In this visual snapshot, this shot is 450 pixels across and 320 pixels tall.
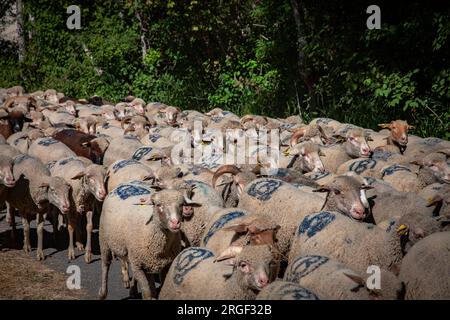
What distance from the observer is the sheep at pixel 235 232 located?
562 cm

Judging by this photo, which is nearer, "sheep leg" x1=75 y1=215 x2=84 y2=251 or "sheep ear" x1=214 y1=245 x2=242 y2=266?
"sheep ear" x1=214 y1=245 x2=242 y2=266

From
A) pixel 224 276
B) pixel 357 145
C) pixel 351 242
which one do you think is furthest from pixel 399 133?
pixel 224 276

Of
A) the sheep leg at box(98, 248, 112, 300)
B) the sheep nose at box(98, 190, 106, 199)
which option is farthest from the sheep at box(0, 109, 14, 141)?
the sheep leg at box(98, 248, 112, 300)

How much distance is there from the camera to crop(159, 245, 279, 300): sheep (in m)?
5.09

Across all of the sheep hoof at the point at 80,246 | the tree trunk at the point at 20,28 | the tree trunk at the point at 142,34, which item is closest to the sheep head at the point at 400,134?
the sheep hoof at the point at 80,246

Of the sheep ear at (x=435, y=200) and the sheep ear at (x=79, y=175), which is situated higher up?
the sheep ear at (x=435, y=200)

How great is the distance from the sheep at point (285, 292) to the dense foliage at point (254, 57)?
10.5m

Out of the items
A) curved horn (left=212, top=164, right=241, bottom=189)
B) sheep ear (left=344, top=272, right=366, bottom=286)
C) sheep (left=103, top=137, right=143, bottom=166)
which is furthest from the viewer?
sheep (left=103, top=137, right=143, bottom=166)

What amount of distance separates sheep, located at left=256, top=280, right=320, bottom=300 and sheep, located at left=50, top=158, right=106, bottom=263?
461cm

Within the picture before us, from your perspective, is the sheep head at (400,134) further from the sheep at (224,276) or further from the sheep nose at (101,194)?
the sheep at (224,276)

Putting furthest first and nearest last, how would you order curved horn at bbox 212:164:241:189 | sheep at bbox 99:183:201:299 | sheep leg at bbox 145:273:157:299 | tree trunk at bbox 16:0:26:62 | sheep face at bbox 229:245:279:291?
tree trunk at bbox 16:0:26:62
curved horn at bbox 212:164:241:189
sheep leg at bbox 145:273:157:299
sheep at bbox 99:183:201:299
sheep face at bbox 229:245:279:291

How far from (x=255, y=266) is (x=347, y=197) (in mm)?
2331

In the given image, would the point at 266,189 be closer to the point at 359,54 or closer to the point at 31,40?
the point at 359,54

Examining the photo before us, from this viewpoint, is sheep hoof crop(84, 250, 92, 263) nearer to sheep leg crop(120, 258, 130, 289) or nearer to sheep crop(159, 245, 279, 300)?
sheep leg crop(120, 258, 130, 289)
